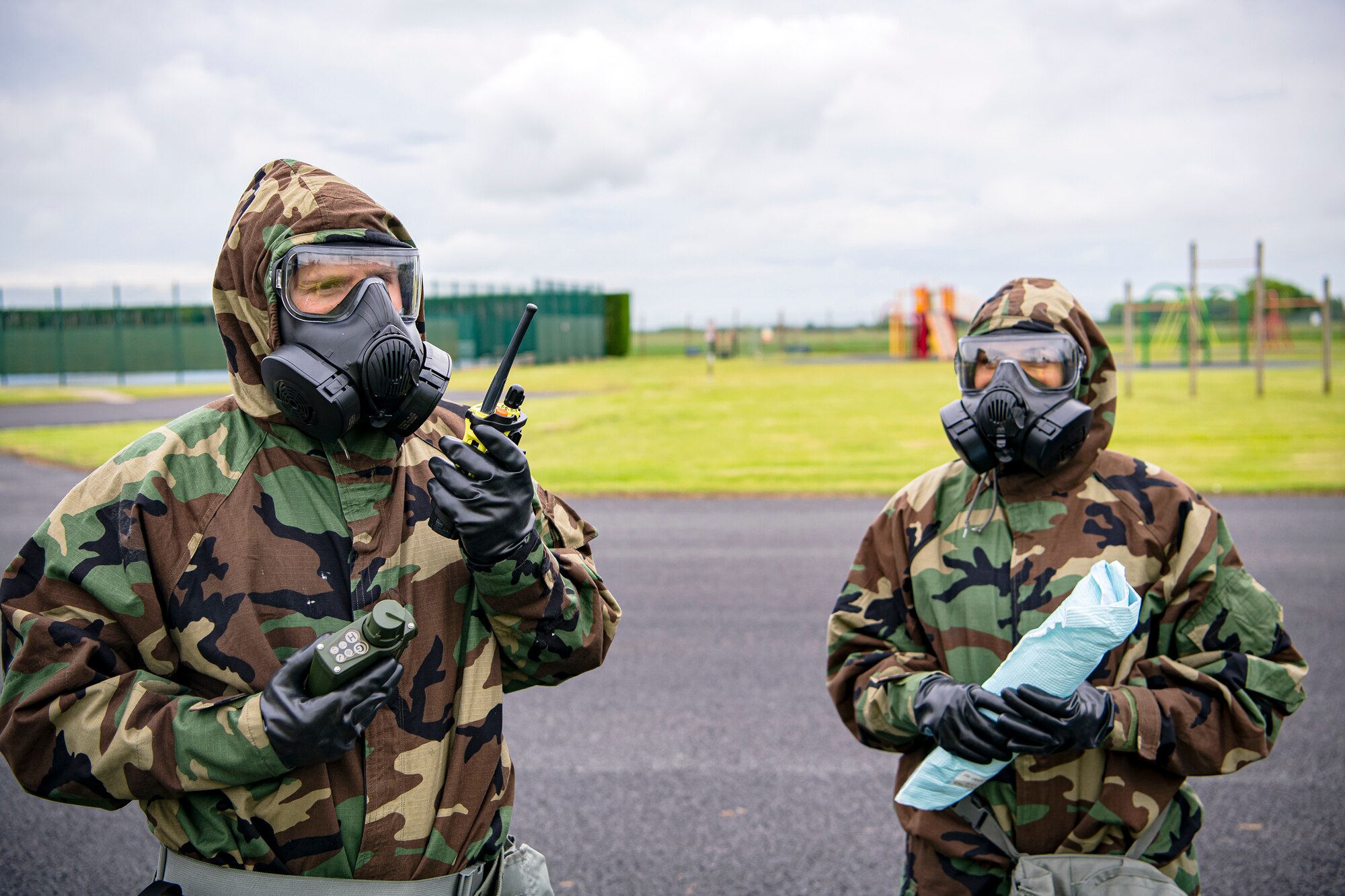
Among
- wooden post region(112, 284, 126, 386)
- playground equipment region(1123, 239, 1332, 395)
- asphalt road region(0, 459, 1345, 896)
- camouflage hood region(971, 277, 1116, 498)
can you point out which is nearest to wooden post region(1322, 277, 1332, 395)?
playground equipment region(1123, 239, 1332, 395)

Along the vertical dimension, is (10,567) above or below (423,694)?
above

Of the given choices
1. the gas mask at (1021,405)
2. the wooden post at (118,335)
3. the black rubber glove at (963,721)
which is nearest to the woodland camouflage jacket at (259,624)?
the black rubber glove at (963,721)

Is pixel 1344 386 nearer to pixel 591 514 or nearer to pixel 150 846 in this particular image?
pixel 591 514

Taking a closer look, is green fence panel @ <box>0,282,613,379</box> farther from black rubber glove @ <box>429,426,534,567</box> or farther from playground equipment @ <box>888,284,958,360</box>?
black rubber glove @ <box>429,426,534,567</box>

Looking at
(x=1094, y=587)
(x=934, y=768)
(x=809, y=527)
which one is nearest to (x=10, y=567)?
(x=934, y=768)

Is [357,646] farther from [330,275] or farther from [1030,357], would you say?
[1030,357]

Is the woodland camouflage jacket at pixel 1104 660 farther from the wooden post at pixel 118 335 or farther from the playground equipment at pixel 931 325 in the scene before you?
the playground equipment at pixel 931 325

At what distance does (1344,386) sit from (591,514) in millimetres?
21991

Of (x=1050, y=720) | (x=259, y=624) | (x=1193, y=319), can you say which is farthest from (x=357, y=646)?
(x=1193, y=319)

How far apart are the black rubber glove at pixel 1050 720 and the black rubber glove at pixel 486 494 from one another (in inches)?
41.3

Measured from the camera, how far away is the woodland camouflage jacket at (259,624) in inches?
68.3

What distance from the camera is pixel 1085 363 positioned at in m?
2.50

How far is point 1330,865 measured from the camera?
3.60 metres

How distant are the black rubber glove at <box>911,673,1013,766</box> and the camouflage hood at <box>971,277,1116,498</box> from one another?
0.56 m
